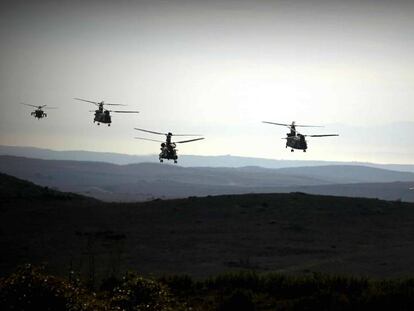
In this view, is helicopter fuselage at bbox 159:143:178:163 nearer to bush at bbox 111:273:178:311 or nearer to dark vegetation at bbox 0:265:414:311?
dark vegetation at bbox 0:265:414:311

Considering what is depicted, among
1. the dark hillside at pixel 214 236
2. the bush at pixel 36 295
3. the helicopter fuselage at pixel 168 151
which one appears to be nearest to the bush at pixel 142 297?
the bush at pixel 36 295

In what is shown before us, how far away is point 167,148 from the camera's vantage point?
50656 millimetres

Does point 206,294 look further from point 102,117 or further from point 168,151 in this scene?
point 102,117

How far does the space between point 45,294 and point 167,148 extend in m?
37.1

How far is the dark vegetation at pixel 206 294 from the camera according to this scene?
13867 mm

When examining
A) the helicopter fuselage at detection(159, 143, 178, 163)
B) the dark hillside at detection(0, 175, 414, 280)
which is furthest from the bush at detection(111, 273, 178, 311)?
Result: the helicopter fuselage at detection(159, 143, 178, 163)

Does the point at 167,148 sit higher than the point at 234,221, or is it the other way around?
the point at 167,148

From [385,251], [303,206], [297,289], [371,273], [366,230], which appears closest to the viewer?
[297,289]

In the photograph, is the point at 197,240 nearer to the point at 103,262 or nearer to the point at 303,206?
the point at 103,262

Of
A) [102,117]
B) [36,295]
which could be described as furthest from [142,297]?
[102,117]

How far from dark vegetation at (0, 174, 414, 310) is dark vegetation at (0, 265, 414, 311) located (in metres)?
0.04

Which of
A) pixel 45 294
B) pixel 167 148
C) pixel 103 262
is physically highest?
pixel 167 148

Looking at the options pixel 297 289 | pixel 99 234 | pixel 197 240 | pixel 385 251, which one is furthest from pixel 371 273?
pixel 99 234

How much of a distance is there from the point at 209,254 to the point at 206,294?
1599 cm
